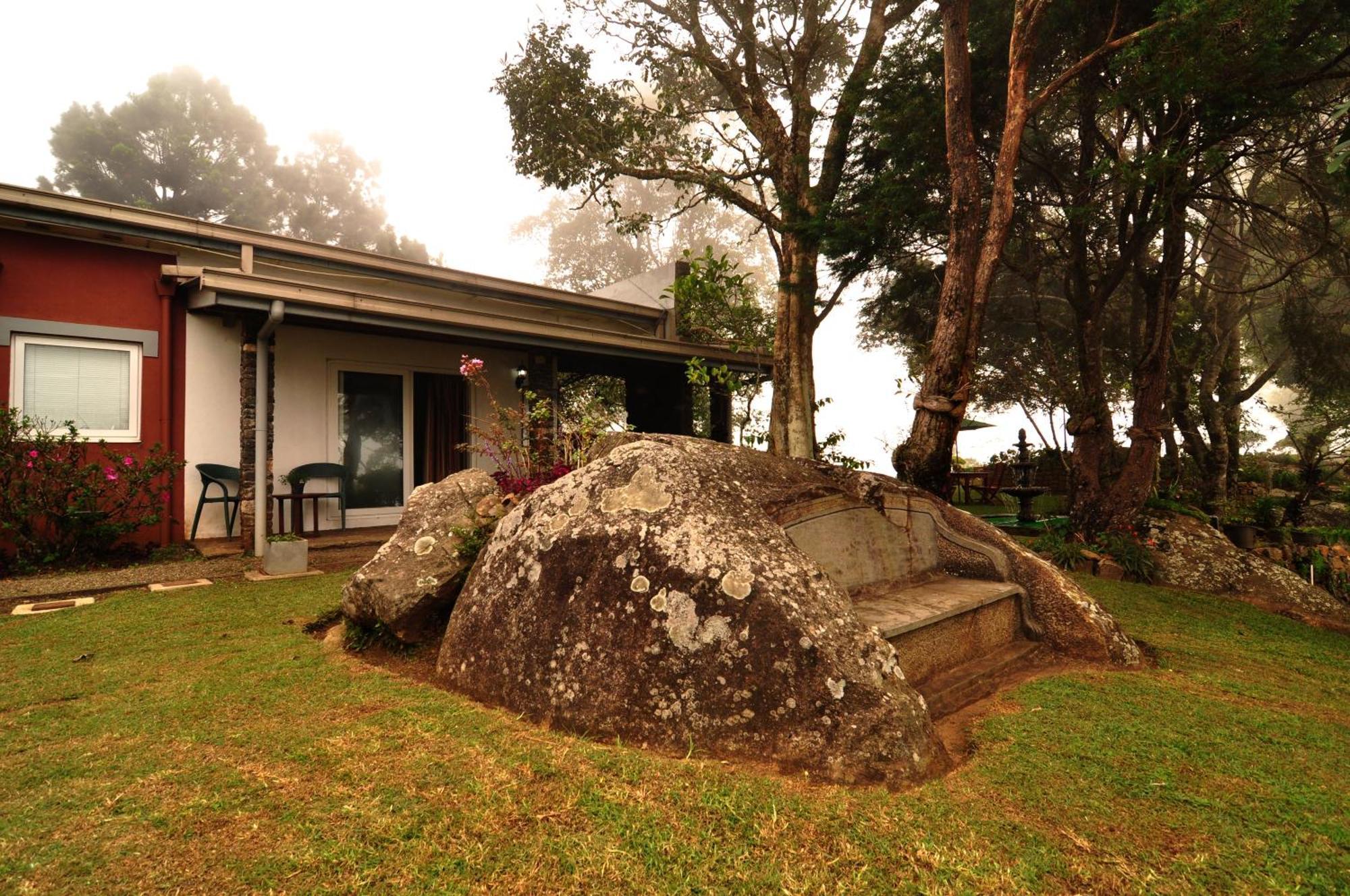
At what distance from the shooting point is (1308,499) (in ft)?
28.8

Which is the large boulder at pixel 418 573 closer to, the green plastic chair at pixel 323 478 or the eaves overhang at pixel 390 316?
the eaves overhang at pixel 390 316

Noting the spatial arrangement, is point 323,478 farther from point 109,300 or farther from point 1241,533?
point 1241,533

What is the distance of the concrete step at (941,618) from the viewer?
2.89 meters

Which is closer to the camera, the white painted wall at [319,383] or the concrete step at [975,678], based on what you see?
the concrete step at [975,678]

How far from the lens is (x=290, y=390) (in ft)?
25.6

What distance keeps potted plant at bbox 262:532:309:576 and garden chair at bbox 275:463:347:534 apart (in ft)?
4.89

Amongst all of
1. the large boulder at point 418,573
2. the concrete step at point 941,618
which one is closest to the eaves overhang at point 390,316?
the large boulder at point 418,573

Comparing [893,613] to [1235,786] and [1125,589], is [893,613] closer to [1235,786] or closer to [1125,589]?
[1235,786]

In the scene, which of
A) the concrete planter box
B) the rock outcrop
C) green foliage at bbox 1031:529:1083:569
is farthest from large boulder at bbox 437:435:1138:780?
green foliage at bbox 1031:529:1083:569

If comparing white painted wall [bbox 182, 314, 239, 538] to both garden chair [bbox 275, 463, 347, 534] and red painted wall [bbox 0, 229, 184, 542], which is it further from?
garden chair [bbox 275, 463, 347, 534]

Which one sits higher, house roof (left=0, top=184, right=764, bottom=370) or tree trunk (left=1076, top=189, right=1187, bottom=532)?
house roof (left=0, top=184, right=764, bottom=370)

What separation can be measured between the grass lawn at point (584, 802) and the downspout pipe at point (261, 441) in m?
3.53

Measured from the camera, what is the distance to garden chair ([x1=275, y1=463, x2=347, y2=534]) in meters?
7.53

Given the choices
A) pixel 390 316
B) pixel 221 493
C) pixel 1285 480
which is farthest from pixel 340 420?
pixel 1285 480
